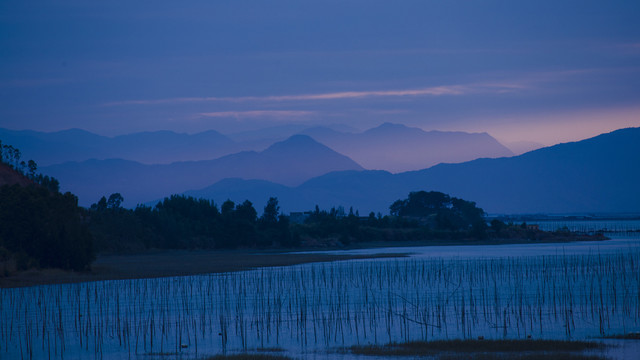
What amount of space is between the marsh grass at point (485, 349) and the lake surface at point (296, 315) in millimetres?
915

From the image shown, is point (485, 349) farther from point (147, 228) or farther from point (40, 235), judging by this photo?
point (147, 228)

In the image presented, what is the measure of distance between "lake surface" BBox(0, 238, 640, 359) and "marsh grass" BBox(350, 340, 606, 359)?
3.00ft

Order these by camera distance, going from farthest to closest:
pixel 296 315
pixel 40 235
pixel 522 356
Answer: pixel 40 235
pixel 296 315
pixel 522 356

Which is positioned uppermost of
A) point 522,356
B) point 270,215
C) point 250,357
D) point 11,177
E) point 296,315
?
point 11,177

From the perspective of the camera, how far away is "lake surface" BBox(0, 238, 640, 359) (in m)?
19.8

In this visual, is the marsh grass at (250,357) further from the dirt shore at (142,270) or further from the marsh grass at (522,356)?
the dirt shore at (142,270)

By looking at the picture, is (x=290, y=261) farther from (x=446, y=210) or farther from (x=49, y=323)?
(x=446, y=210)

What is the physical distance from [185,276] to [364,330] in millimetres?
20629

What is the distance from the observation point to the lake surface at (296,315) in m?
19.8

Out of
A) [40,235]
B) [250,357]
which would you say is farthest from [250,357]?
[40,235]

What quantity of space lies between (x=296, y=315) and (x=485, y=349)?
8186mm

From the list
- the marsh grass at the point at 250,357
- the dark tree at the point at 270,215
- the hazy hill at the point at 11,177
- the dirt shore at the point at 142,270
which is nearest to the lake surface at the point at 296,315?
the marsh grass at the point at 250,357

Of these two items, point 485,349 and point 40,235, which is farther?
point 40,235

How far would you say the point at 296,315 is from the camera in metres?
24.2
